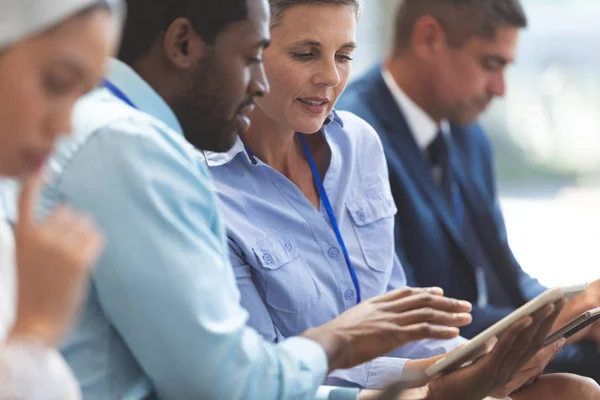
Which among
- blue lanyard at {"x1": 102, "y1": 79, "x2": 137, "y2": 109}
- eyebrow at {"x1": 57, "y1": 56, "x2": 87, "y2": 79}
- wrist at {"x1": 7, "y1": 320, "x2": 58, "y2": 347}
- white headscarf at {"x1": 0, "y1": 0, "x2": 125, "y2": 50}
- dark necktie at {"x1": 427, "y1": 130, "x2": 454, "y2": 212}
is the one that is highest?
white headscarf at {"x1": 0, "y1": 0, "x2": 125, "y2": 50}

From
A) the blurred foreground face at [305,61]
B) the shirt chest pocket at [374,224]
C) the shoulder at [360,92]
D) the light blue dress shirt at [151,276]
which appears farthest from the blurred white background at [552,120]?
the light blue dress shirt at [151,276]

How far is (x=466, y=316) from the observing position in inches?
56.1

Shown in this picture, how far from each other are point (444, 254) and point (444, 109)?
494 millimetres

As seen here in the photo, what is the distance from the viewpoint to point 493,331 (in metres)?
1.35

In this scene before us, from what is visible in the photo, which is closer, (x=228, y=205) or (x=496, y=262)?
(x=228, y=205)

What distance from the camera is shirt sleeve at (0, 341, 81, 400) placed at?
2.74 ft

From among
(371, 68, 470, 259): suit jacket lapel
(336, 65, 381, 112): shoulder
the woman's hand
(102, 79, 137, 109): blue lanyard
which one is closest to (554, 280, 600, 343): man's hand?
(371, 68, 470, 259): suit jacket lapel

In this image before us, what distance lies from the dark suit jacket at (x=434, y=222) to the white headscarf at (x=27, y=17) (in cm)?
140

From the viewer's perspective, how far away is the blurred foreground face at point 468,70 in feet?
8.56

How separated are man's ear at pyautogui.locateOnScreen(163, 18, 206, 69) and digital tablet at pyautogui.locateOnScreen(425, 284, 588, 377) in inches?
21.9

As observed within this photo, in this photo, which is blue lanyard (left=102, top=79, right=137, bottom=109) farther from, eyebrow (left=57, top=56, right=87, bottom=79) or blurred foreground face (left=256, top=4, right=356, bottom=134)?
blurred foreground face (left=256, top=4, right=356, bottom=134)

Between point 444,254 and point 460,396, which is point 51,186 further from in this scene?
point 444,254

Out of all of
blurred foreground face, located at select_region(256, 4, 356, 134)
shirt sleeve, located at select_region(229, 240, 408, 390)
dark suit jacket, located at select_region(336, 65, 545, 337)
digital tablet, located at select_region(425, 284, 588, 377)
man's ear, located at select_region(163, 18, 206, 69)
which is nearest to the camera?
man's ear, located at select_region(163, 18, 206, 69)

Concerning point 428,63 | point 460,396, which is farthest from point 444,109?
point 460,396
